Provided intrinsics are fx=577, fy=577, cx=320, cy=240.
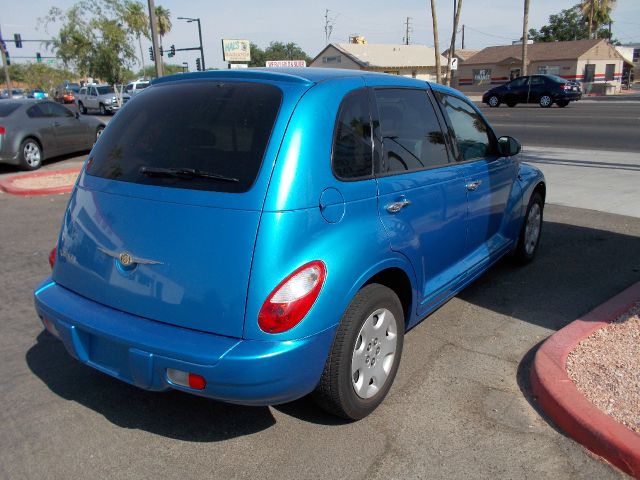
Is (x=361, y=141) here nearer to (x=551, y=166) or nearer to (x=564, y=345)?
(x=564, y=345)

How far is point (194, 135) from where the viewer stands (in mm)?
3025

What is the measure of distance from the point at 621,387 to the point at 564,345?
472mm

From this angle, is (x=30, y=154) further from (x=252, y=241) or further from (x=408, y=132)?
(x=252, y=241)

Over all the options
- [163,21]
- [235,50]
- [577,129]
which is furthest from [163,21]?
[577,129]

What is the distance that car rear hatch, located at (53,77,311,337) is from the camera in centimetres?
263

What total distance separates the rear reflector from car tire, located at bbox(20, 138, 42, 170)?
1128 centimetres

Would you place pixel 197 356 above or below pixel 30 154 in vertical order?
above

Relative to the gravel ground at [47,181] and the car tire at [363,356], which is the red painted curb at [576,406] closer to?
the car tire at [363,356]

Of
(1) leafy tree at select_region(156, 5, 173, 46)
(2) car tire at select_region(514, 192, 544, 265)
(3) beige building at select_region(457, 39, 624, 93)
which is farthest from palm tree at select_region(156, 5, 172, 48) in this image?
(2) car tire at select_region(514, 192, 544, 265)

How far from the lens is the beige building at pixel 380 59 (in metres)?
58.7

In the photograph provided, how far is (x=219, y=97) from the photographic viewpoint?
3086 millimetres

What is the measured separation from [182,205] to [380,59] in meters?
62.2

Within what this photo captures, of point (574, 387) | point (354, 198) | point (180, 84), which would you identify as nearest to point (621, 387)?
point (574, 387)

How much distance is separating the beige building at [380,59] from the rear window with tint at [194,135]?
5521 cm
